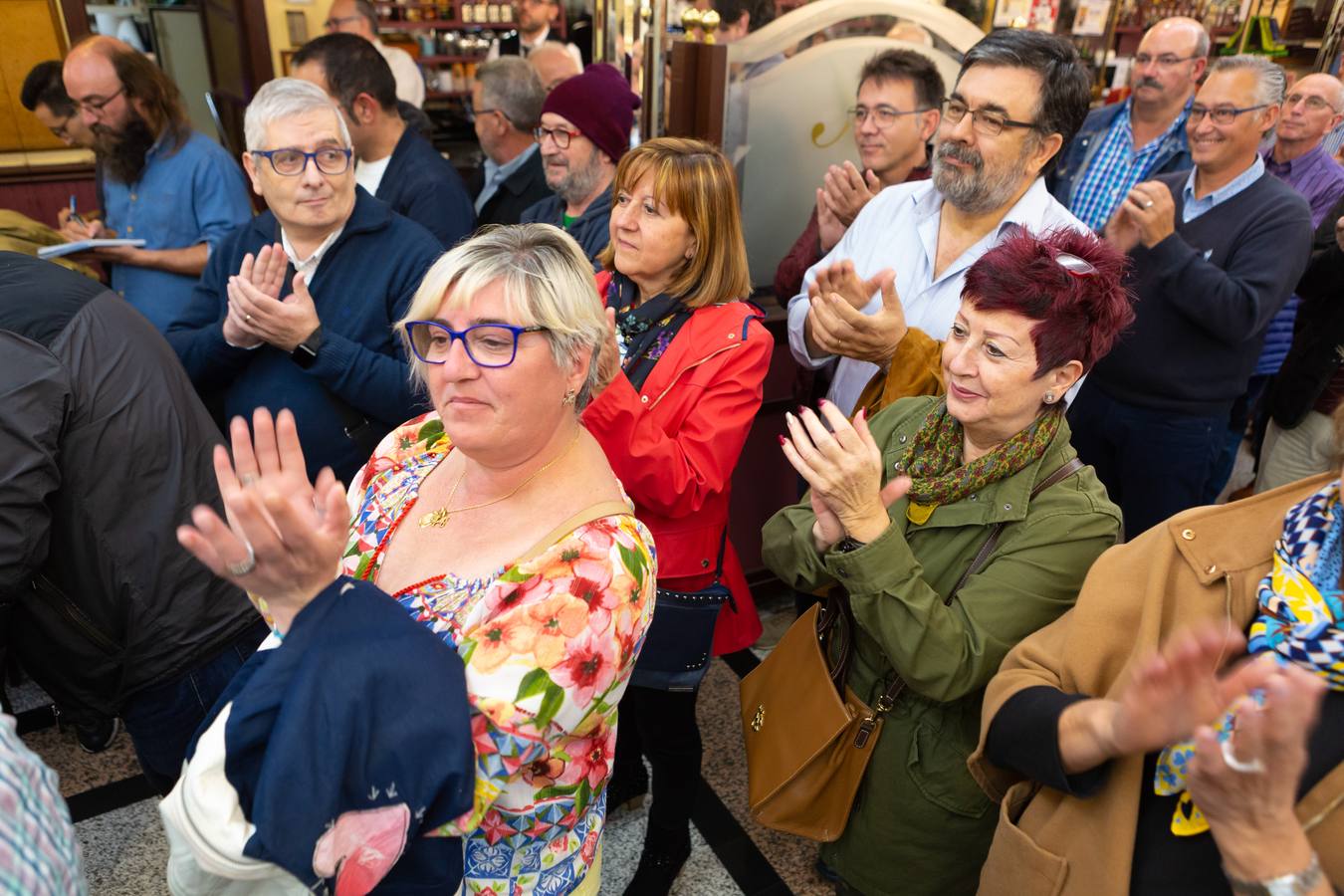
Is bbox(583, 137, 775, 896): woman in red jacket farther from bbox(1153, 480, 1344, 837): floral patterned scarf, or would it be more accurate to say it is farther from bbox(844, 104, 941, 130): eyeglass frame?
bbox(844, 104, 941, 130): eyeglass frame

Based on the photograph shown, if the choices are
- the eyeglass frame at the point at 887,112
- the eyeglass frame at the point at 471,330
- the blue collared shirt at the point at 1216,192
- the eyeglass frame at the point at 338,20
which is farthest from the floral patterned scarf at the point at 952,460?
the eyeglass frame at the point at 338,20

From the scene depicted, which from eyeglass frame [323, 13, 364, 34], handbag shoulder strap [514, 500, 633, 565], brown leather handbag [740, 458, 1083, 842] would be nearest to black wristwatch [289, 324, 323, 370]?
handbag shoulder strap [514, 500, 633, 565]

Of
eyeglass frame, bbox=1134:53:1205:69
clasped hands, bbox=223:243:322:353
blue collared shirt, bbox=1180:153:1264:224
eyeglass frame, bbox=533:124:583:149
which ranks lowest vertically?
clasped hands, bbox=223:243:322:353

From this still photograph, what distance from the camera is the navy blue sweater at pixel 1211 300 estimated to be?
2.44m

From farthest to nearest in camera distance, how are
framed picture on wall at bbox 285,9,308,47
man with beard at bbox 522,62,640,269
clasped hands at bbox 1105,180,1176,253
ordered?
framed picture on wall at bbox 285,9,308,47 → man with beard at bbox 522,62,640,269 → clasped hands at bbox 1105,180,1176,253

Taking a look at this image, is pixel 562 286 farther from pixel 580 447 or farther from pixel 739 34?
pixel 739 34

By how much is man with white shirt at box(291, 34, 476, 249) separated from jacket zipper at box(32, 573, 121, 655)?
177 cm

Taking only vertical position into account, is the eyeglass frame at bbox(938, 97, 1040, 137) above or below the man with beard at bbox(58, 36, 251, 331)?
above

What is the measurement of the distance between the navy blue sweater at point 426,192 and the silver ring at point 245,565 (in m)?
2.14

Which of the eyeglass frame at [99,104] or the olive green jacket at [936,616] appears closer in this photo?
the olive green jacket at [936,616]

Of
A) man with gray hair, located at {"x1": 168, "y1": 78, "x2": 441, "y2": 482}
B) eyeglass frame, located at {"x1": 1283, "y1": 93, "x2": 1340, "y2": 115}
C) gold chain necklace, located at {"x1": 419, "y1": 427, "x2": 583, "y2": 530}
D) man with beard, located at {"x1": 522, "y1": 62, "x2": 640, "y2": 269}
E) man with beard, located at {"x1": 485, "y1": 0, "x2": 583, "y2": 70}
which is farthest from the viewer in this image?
man with beard, located at {"x1": 485, "y1": 0, "x2": 583, "y2": 70}

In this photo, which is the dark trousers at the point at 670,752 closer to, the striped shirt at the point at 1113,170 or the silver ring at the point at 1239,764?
the silver ring at the point at 1239,764

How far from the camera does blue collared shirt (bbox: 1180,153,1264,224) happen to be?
2.70m

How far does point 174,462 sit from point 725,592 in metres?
1.16
